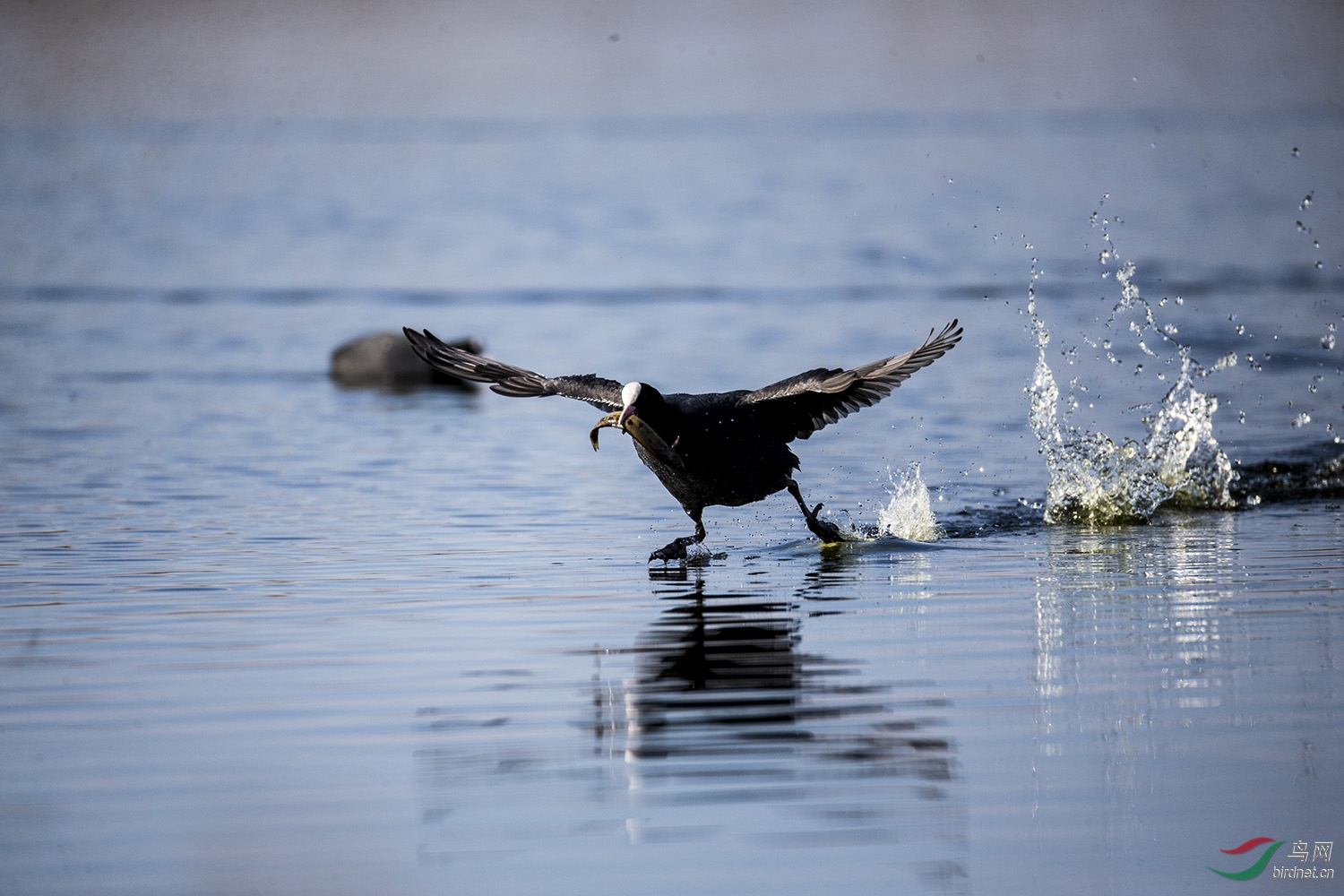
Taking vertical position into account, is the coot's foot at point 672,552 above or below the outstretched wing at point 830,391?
below

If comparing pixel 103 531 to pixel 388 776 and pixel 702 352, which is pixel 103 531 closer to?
pixel 388 776

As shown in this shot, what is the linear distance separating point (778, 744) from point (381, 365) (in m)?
16.0

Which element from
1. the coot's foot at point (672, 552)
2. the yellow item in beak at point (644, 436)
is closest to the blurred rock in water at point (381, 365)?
the coot's foot at point (672, 552)

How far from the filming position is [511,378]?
1168cm

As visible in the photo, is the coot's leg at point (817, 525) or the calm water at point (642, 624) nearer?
the calm water at point (642, 624)

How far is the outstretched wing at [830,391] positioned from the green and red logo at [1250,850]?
5.16m

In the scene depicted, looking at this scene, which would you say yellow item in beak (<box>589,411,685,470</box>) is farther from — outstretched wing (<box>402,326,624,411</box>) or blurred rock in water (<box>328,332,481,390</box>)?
blurred rock in water (<box>328,332,481,390</box>)

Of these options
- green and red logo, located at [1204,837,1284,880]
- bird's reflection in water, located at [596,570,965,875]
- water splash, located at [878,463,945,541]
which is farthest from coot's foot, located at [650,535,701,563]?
green and red logo, located at [1204,837,1284,880]

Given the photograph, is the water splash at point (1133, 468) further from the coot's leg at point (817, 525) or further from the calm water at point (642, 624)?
the coot's leg at point (817, 525)

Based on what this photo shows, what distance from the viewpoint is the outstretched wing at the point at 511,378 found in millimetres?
11180

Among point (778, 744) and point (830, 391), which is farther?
point (830, 391)

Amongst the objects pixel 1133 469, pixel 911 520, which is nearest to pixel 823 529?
pixel 911 520

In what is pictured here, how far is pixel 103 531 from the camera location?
11.9 m

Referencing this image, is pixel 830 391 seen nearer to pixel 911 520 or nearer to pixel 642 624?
pixel 911 520
